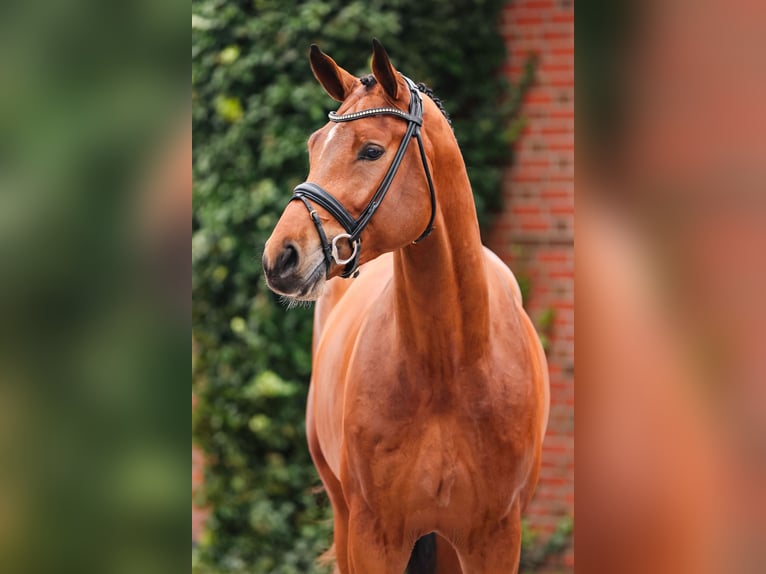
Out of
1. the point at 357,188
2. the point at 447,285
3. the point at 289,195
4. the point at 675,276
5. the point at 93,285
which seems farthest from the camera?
the point at 289,195

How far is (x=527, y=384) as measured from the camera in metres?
2.47

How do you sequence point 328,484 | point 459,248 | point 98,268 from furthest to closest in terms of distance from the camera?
point 328,484 → point 459,248 → point 98,268

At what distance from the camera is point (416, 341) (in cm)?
236

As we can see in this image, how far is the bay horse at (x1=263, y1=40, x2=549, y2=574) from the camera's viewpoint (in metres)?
2.04

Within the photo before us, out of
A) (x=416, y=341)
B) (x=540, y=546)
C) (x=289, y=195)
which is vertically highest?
(x=289, y=195)

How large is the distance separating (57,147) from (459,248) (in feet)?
6.23

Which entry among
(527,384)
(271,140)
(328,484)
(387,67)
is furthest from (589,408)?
(271,140)

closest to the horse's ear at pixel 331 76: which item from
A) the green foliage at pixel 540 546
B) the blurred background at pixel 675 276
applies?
the blurred background at pixel 675 276

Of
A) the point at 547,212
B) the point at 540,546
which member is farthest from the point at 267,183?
the point at 540,546

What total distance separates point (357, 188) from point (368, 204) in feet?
0.14

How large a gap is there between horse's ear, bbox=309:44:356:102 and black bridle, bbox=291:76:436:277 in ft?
0.34

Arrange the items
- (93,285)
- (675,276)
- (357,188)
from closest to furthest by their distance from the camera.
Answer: (675,276), (93,285), (357,188)

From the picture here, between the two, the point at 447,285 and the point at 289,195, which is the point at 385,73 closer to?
the point at 447,285

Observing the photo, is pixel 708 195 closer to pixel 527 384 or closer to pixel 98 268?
pixel 98 268
